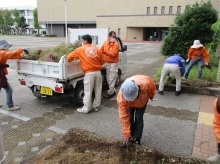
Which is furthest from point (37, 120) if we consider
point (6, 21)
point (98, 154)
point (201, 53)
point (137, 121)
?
point (6, 21)

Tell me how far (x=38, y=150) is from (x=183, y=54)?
8.76 meters

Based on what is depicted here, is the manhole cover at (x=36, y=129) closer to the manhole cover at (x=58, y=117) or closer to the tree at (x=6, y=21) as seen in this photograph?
the manhole cover at (x=58, y=117)

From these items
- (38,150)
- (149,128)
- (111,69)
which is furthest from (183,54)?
(38,150)

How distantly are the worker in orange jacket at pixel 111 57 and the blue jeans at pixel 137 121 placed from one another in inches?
102

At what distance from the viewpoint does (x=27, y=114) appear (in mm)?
4871

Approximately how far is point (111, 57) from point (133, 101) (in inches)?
114

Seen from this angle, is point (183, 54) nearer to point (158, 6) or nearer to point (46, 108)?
point (46, 108)

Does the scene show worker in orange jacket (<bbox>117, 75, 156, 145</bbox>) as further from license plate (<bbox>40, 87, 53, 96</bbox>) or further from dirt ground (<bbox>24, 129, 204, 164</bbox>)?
license plate (<bbox>40, 87, 53, 96</bbox>)

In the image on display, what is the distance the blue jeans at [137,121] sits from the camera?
10.9ft

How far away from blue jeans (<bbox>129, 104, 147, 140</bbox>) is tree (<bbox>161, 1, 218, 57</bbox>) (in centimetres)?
787

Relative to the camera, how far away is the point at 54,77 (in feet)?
15.5

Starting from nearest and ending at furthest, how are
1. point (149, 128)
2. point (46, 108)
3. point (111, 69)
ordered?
point (149, 128)
point (46, 108)
point (111, 69)

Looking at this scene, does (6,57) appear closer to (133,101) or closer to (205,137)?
(133,101)

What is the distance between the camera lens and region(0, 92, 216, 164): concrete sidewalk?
3484mm
